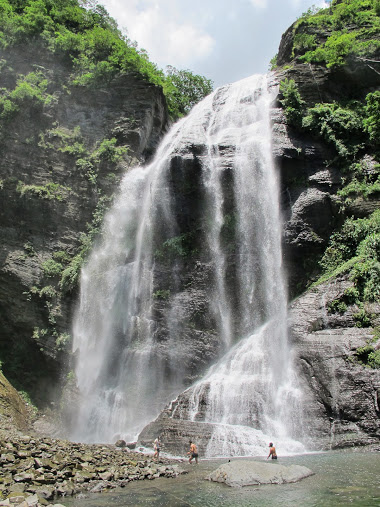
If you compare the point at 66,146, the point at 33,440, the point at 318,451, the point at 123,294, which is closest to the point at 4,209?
the point at 66,146

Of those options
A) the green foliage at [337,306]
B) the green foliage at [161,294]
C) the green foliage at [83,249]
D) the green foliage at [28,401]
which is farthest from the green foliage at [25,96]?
the green foliage at [337,306]

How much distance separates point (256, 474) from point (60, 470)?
188 inches

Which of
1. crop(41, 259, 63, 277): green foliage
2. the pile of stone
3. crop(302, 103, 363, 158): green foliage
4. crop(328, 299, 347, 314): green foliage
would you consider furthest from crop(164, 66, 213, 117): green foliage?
the pile of stone

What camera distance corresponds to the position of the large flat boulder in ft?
29.1

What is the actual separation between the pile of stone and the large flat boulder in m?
1.70

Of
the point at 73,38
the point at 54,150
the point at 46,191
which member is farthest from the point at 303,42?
the point at 46,191

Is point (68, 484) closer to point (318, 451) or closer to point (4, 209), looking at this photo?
point (318, 451)

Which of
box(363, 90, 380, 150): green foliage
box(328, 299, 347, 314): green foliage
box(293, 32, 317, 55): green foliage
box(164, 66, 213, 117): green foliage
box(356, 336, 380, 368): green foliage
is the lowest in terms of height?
box(356, 336, 380, 368): green foliage

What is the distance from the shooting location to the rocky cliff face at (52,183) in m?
22.3

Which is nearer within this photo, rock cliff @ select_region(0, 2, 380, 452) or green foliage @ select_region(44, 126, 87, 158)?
rock cliff @ select_region(0, 2, 380, 452)

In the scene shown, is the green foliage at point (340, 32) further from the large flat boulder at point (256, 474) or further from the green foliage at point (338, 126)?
the large flat boulder at point (256, 474)

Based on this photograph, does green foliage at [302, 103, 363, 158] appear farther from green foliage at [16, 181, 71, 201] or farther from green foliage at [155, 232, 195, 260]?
green foliage at [16, 181, 71, 201]

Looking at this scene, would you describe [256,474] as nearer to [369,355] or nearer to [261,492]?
[261,492]

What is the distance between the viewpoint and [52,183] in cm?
2511
